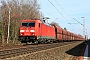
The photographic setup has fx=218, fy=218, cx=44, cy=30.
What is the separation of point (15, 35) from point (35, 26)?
1888 cm

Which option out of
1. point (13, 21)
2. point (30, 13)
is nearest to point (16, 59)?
point (13, 21)

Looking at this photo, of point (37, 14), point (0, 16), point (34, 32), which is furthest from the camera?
point (37, 14)

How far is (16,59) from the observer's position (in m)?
14.0

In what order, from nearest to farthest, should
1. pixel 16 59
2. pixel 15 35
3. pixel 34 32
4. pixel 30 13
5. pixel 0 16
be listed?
pixel 16 59, pixel 34 32, pixel 15 35, pixel 0 16, pixel 30 13

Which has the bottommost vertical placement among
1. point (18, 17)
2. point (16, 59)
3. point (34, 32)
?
point (16, 59)

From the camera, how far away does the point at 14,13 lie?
52.8 metres

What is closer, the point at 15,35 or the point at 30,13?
the point at 15,35

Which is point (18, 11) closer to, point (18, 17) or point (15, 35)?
point (18, 17)

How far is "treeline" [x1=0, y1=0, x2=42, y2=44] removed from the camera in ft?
165

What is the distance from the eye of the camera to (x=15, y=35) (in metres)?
48.6

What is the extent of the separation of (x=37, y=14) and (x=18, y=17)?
465 inches

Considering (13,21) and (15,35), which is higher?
(13,21)

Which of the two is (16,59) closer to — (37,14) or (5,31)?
(5,31)

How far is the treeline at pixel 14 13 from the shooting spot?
50.2m
